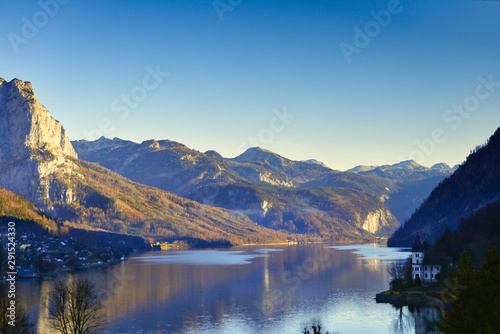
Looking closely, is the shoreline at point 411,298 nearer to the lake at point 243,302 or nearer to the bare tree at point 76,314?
the lake at point 243,302

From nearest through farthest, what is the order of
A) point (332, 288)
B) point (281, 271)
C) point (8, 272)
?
point (332, 288) < point (8, 272) < point (281, 271)

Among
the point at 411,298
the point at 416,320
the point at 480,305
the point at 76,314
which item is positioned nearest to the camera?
the point at 480,305

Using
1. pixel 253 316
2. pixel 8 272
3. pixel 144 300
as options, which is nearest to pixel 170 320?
pixel 253 316

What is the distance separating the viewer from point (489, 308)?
40.6 meters

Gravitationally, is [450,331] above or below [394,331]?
above

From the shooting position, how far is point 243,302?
345 ft

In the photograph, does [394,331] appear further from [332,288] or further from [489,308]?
[332,288]

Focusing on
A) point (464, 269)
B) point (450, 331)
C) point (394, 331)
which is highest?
point (464, 269)

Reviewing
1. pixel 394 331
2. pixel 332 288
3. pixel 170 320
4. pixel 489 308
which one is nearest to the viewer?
pixel 489 308

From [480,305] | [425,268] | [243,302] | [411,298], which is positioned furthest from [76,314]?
[425,268]

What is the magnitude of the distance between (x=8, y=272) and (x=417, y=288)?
107 meters

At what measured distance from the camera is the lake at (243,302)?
8012 cm

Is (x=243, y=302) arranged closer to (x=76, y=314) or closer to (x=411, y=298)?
(x=411, y=298)

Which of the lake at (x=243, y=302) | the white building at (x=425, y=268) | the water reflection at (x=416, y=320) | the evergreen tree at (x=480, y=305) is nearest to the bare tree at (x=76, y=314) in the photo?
the lake at (x=243, y=302)
